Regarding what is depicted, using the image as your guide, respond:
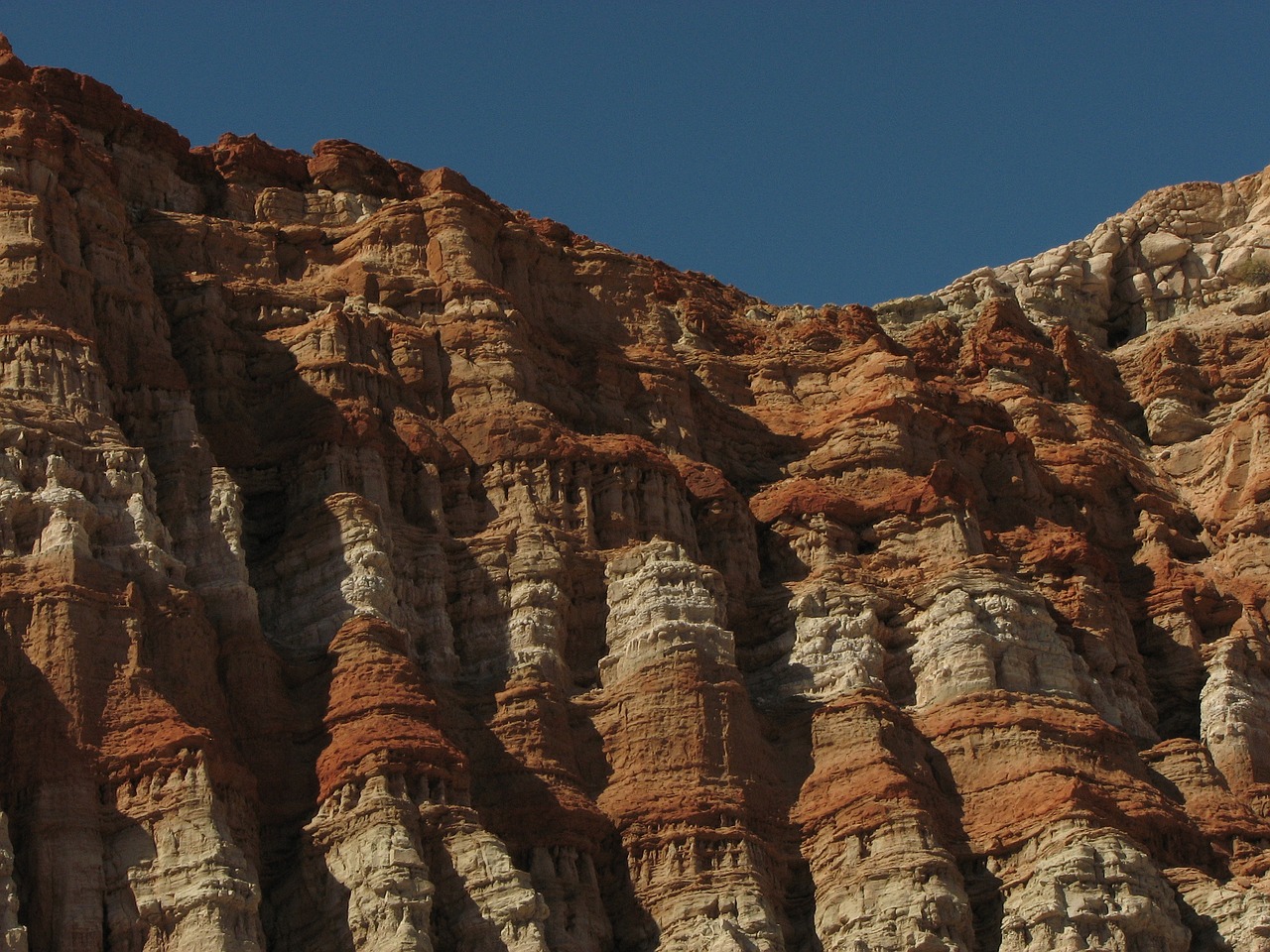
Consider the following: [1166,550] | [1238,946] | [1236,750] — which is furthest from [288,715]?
[1166,550]

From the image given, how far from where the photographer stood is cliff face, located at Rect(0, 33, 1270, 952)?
6078 centimetres

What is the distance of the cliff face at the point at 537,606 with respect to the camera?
60.8 meters

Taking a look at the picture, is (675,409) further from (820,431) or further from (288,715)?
(288,715)

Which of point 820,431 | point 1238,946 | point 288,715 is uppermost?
point 820,431

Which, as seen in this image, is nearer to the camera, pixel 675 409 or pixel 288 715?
pixel 288 715

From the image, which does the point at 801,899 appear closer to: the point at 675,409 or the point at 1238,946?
the point at 1238,946

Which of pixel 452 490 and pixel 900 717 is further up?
pixel 452 490

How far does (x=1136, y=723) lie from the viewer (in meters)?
78.5

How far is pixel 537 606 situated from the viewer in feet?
233

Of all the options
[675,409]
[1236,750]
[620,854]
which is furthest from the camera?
[675,409]

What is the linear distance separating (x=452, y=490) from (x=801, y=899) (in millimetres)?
14453

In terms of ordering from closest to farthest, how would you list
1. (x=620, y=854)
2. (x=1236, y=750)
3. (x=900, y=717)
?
(x=620, y=854)
(x=900, y=717)
(x=1236, y=750)

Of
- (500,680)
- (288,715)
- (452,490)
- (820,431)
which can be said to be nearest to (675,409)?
(820,431)

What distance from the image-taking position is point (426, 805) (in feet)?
203
